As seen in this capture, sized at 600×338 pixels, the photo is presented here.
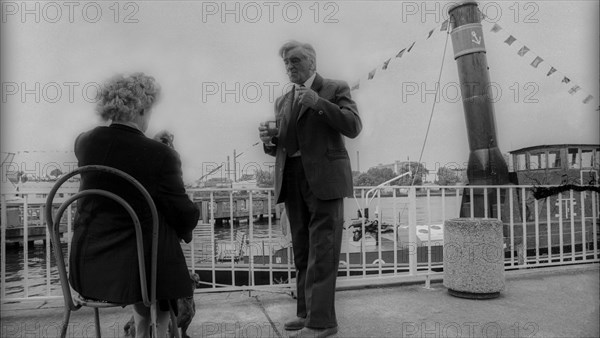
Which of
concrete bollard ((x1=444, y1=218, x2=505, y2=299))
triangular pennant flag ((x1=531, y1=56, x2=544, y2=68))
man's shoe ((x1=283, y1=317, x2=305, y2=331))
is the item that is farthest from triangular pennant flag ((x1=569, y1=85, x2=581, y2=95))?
man's shoe ((x1=283, y1=317, x2=305, y2=331))

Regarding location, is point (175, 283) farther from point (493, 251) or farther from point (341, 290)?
Answer: point (493, 251)

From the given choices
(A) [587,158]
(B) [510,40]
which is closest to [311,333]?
(B) [510,40]

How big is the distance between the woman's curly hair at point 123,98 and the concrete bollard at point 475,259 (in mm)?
2667

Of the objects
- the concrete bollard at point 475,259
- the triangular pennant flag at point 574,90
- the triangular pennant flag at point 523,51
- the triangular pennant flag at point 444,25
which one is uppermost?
the triangular pennant flag at point 444,25

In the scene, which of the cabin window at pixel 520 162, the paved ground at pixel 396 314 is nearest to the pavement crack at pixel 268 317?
the paved ground at pixel 396 314

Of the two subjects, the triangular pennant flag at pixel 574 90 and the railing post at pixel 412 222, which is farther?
the triangular pennant flag at pixel 574 90

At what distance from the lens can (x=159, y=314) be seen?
1632 millimetres

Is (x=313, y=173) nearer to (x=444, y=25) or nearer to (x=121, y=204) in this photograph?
(x=121, y=204)

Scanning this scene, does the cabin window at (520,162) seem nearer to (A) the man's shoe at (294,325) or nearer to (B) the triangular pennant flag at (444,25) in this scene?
(B) the triangular pennant flag at (444,25)

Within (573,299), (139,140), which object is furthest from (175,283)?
(573,299)

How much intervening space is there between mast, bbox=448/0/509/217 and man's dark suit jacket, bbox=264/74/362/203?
5.81m

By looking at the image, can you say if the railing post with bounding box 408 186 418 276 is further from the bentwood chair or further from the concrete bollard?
the bentwood chair

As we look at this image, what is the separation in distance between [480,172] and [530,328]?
5812 millimetres

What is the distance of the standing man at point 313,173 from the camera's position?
2293 millimetres
